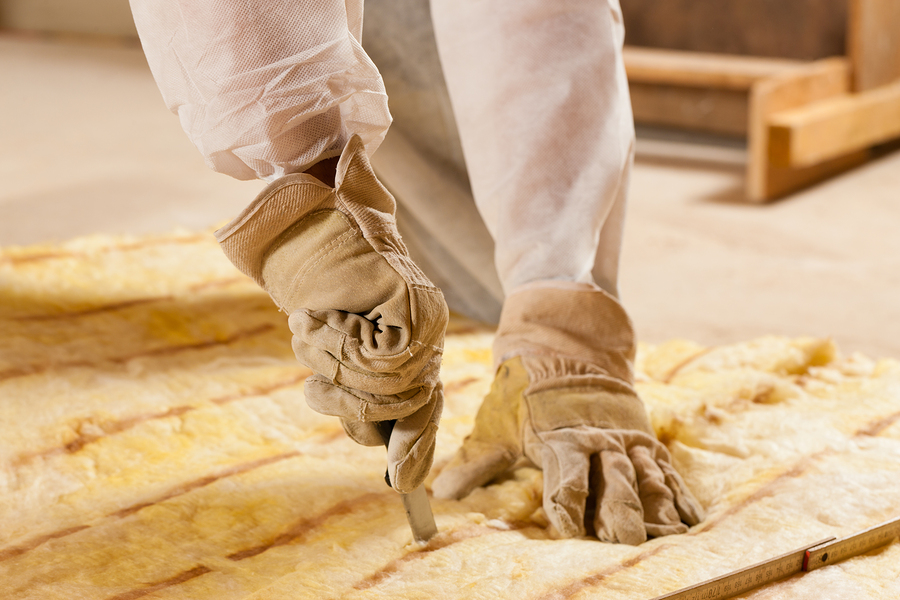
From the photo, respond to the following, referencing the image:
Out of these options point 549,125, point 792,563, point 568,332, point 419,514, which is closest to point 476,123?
point 549,125

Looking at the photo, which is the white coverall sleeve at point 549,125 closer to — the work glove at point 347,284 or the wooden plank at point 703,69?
the work glove at point 347,284

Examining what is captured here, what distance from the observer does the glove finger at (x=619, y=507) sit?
3.25 feet

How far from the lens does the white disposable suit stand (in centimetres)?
78

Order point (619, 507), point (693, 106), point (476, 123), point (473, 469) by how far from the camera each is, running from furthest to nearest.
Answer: point (693, 106) → point (476, 123) → point (473, 469) → point (619, 507)

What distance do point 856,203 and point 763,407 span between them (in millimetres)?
1940

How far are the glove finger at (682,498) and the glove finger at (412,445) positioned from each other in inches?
13.8

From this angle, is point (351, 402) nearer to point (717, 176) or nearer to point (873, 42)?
point (717, 176)

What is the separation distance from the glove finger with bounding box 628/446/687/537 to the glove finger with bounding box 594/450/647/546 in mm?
14

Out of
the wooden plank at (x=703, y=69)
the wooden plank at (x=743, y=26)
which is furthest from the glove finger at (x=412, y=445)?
the wooden plank at (x=743, y=26)

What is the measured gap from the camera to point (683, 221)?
285cm

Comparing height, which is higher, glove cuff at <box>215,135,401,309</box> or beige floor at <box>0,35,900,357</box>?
glove cuff at <box>215,135,401,309</box>

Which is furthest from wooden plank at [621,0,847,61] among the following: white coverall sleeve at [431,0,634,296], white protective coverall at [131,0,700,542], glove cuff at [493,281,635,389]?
glove cuff at [493,281,635,389]

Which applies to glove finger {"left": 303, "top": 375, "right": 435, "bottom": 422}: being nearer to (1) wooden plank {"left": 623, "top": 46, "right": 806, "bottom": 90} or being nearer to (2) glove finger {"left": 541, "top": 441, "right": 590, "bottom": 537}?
(2) glove finger {"left": 541, "top": 441, "right": 590, "bottom": 537}

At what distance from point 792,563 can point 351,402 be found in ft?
1.67
